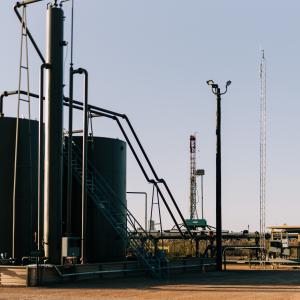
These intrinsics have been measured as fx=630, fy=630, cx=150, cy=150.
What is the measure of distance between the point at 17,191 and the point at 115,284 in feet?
20.2

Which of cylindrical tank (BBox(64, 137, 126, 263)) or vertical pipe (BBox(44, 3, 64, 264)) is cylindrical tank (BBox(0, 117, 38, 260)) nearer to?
vertical pipe (BBox(44, 3, 64, 264))

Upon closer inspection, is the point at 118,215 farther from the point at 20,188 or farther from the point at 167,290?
the point at 167,290

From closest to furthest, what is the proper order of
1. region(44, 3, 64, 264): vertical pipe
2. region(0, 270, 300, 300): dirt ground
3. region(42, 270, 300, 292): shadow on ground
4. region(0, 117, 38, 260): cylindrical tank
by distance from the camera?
region(0, 270, 300, 300): dirt ground, region(42, 270, 300, 292): shadow on ground, region(44, 3, 64, 264): vertical pipe, region(0, 117, 38, 260): cylindrical tank

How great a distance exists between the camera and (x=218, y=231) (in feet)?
103

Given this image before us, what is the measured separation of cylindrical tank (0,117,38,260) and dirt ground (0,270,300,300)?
4001mm

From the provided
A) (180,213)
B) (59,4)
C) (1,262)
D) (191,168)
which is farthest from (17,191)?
(191,168)

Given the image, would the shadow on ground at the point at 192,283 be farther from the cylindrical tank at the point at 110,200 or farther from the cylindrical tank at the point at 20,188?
the cylindrical tank at the point at 110,200

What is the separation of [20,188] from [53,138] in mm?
2662

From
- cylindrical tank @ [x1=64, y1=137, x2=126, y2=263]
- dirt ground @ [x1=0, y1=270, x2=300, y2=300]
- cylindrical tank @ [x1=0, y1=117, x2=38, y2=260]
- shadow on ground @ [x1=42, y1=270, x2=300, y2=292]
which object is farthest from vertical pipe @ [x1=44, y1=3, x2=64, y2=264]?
cylindrical tank @ [x1=64, y1=137, x2=126, y2=263]

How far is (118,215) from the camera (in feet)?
87.6

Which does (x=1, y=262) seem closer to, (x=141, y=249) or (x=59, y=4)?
(x=141, y=249)

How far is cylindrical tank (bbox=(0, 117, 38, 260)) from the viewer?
24.9 meters

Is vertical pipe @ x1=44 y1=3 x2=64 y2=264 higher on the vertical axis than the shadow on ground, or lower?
higher

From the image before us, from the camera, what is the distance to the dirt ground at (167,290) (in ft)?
57.3
